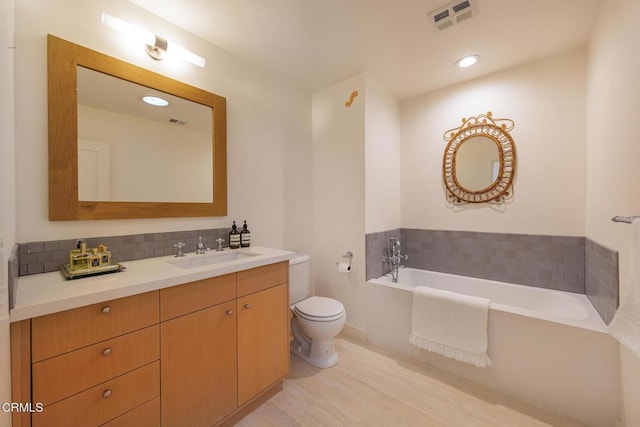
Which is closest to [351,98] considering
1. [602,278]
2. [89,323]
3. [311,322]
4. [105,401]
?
[311,322]

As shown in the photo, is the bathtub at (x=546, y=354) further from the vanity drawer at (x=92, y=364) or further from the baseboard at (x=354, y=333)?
the vanity drawer at (x=92, y=364)

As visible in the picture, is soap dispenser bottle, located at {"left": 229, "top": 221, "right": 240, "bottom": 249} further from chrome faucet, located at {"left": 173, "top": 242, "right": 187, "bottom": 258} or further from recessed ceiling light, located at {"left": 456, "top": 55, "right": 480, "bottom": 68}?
recessed ceiling light, located at {"left": 456, "top": 55, "right": 480, "bottom": 68}

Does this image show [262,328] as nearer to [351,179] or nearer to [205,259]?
[205,259]

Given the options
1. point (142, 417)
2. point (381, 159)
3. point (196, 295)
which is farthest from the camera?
point (381, 159)

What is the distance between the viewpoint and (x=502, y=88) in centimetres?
235

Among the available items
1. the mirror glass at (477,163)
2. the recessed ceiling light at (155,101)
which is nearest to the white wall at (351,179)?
the mirror glass at (477,163)

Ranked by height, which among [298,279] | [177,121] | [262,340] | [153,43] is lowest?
[262,340]

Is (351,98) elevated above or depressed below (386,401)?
above

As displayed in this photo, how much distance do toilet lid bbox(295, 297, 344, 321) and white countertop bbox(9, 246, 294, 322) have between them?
0.73m

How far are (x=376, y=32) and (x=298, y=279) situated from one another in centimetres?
203

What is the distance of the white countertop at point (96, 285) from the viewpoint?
840 millimetres

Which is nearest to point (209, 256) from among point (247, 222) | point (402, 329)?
point (247, 222)

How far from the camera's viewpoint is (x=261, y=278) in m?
1.57

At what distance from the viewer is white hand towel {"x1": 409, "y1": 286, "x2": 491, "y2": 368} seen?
177 cm
